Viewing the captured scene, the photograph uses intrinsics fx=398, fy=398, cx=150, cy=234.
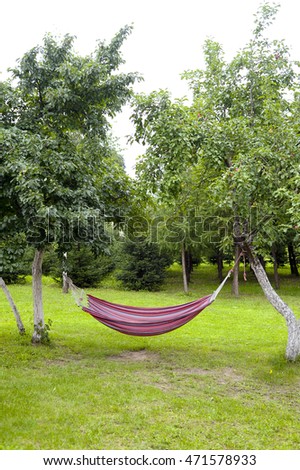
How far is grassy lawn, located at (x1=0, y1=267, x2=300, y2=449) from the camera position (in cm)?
378

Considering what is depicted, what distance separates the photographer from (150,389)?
16.7 feet

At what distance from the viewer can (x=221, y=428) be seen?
13.1 ft

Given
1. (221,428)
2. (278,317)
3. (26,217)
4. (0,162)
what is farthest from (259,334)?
(0,162)

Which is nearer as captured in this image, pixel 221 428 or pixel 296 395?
pixel 221 428

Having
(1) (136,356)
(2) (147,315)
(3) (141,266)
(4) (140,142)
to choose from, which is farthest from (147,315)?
(3) (141,266)

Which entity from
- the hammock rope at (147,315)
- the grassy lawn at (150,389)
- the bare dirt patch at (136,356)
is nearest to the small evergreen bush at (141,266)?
the grassy lawn at (150,389)

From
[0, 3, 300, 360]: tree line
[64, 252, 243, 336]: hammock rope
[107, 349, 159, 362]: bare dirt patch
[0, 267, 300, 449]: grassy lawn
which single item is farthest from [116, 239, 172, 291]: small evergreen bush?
[64, 252, 243, 336]: hammock rope

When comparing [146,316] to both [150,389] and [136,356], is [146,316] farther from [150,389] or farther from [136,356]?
[150,389]

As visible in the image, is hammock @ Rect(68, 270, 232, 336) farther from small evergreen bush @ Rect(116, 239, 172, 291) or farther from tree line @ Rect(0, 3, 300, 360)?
small evergreen bush @ Rect(116, 239, 172, 291)

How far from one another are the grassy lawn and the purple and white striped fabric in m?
0.59

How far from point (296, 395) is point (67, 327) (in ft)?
17.0

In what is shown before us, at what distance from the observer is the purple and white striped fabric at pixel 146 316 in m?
5.96

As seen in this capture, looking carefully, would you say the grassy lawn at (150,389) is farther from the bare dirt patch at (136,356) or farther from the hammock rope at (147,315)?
the hammock rope at (147,315)
